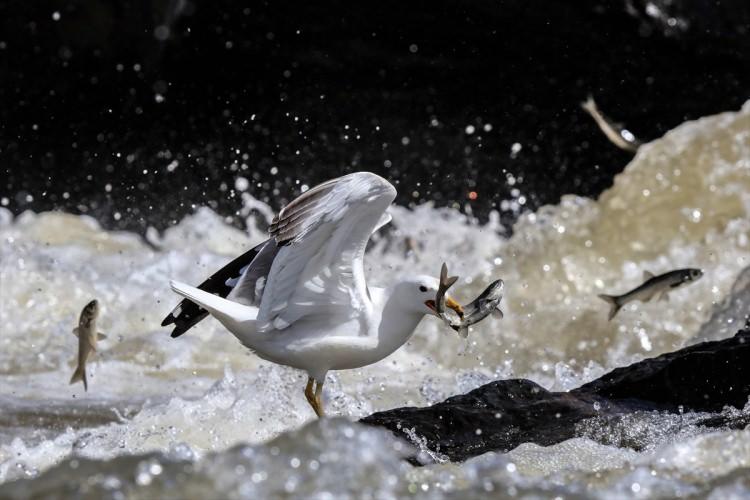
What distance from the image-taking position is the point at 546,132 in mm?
10547

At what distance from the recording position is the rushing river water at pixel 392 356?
308cm

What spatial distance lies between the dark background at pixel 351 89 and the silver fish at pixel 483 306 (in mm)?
5411

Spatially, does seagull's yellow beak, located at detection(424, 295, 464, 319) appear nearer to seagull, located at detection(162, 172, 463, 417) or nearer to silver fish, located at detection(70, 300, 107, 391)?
seagull, located at detection(162, 172, 463, 417)

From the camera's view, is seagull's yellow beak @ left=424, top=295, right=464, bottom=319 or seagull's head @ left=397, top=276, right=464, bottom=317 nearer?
seagull's yellow beak @ left=424, top=295, right=464, bottom=319

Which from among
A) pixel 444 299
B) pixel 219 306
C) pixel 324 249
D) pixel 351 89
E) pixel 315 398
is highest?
pixel 324 249

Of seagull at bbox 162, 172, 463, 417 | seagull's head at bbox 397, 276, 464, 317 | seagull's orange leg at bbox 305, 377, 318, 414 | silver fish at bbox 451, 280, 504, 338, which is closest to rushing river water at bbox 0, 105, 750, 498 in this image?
seagull's orange leg at bbox 305, 377, 318, 414

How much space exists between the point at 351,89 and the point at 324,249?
20.9 ft

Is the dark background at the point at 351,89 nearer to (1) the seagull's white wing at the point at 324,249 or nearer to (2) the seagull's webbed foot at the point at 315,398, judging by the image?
(2) the seagull's webbed foot at the point at 315,398

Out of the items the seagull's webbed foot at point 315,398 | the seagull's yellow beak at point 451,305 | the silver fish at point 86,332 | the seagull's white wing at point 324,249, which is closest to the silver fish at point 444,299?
the seagull's yellow beak at point 451,305

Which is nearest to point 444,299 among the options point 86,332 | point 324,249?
point 324,249

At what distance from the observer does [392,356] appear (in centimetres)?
722

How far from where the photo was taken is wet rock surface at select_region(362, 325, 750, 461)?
4.48m

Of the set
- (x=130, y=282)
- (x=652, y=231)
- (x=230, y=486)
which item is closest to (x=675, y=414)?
(x=230, y=486)

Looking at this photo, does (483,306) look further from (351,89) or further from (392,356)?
(351,89)
